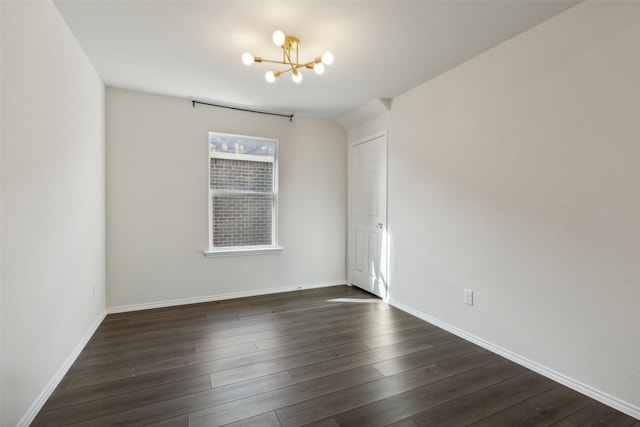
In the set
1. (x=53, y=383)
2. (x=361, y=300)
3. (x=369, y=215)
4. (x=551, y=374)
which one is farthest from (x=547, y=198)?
(x=53, y=383)

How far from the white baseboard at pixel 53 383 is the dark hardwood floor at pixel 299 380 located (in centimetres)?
4

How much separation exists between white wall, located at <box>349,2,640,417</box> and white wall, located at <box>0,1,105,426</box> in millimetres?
2951

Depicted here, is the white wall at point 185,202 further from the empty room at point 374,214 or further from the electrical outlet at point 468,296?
the electrical outlet at point 468,296

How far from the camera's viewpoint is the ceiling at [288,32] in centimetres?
183

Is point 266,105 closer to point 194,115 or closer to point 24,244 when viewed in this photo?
point 194,115

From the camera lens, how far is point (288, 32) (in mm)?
2088

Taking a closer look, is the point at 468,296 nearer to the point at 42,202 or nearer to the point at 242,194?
the point at 242,194

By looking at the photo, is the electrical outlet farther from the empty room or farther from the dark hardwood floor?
the dark hardwood floor

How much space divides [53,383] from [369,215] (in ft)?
10.6

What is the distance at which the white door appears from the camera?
3561 mm

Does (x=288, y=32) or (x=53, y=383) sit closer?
(x=53, y=383)

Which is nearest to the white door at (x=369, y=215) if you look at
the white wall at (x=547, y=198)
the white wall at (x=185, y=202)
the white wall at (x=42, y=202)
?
the white wall at (x=185, y=202)

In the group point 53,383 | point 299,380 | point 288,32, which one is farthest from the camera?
point 288,32

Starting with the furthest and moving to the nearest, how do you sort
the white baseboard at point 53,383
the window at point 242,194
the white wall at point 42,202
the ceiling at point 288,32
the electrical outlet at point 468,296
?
the window at point 242,194 < the electrical outlet at point 468,296 < the ceiling at point 288,32 < the white baseboard at point 53,383 < the white wall at point 42,202
